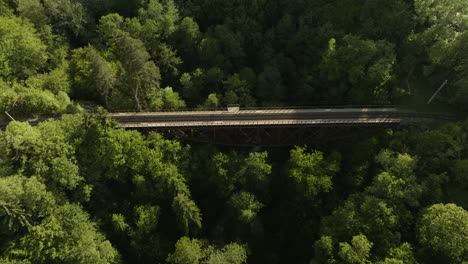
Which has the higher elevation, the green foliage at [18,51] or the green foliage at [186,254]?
the green foliage at [18,51]

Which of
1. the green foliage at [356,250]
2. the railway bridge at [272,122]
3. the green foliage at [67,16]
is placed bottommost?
the green foliage at [356,250]

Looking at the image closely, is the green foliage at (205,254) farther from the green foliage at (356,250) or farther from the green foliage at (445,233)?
the green foliage at (445,233)

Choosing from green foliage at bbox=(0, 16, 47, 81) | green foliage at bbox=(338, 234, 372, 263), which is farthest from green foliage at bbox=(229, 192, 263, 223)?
green foliage at bbox=(0, 16, 47, 81)

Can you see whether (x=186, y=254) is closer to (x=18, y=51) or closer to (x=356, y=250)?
(x=356, y=250)

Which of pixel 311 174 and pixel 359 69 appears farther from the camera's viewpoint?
pixel 359 69

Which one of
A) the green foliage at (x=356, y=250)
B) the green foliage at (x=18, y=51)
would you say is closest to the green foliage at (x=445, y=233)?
the green foliage at (x=356, y=250)

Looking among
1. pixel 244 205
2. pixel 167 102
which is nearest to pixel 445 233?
pixel 244 205

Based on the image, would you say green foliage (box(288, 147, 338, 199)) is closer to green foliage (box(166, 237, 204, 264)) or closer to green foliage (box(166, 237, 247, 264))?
green foliage (box(166, 237, 247, 264))
